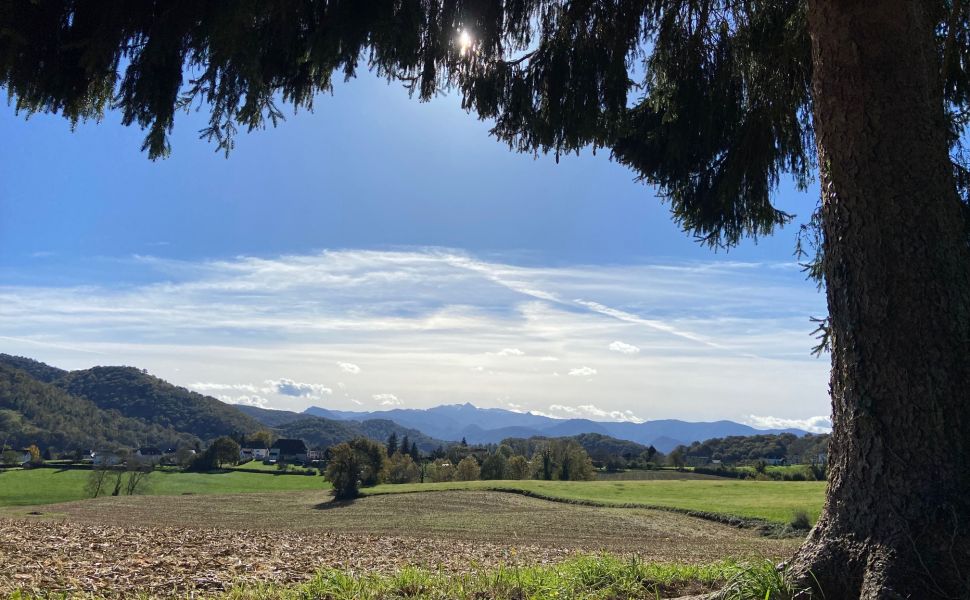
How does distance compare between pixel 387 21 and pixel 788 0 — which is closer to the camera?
pixel 387 21

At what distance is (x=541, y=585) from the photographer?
4.17 meters

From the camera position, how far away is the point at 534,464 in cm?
6506

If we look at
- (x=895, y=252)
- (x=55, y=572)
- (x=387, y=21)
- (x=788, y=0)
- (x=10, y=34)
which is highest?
(x=788, y=0)

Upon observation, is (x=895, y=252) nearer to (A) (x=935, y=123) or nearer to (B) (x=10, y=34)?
(A) (x=935, y=123)

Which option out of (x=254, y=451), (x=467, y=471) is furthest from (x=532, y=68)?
(x=254, y=451)

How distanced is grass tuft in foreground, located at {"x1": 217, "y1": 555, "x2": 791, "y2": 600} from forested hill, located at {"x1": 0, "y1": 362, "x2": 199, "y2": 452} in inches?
5693

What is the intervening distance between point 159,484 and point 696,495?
48.9 m

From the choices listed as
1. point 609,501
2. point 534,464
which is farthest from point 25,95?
point 534,464

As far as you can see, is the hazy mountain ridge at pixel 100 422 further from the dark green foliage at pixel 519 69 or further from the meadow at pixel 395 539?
the dark green foliage at pixel 519 69

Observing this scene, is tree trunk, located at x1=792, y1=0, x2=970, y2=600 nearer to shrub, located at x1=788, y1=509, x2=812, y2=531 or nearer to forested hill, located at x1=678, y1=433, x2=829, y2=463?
shrub, located at x1=788, y1=509, x2=812, y2=531

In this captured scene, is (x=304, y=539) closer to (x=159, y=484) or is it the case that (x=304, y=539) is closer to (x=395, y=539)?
(x=395, y=539)

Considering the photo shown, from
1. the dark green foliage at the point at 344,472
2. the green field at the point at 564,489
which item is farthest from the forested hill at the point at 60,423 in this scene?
the dark green foliage at the point at 344,472

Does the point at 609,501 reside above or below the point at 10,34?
below

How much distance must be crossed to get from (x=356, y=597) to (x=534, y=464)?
2495 inches
